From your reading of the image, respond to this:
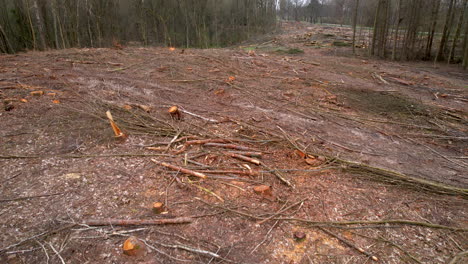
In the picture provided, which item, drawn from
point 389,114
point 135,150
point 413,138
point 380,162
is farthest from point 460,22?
point 135,150

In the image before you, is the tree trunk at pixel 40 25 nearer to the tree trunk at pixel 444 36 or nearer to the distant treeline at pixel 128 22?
the distant treeline at pixel 128 22

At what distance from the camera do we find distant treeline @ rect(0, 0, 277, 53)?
13.3 metres

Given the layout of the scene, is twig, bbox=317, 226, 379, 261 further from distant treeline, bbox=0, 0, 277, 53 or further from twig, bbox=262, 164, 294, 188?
distant treeline, bbox=0, 0, 277, 53

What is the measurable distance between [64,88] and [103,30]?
41.0 ft

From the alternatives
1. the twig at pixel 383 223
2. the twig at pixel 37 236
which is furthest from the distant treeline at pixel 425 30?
the twig at pixel 37 236

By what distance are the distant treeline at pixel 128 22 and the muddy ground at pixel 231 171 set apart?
835cm

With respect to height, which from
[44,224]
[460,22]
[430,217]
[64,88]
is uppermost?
[460,22]

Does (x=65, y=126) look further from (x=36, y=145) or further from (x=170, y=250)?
(x=170, y=250)

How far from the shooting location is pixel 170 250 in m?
2.36

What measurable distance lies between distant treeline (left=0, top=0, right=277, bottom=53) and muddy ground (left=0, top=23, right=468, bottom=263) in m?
8.35

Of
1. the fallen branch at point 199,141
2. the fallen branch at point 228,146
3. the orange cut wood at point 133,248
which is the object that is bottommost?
the orange cut wood at point 133,248

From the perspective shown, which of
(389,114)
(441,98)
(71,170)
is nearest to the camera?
(71,170)

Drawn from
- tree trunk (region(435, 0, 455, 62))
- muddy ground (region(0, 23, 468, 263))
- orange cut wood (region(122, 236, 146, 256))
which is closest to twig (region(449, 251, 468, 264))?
muddy ground (region(0, 23, 468, 263))

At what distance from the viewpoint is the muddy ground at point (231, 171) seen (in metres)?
2.45
